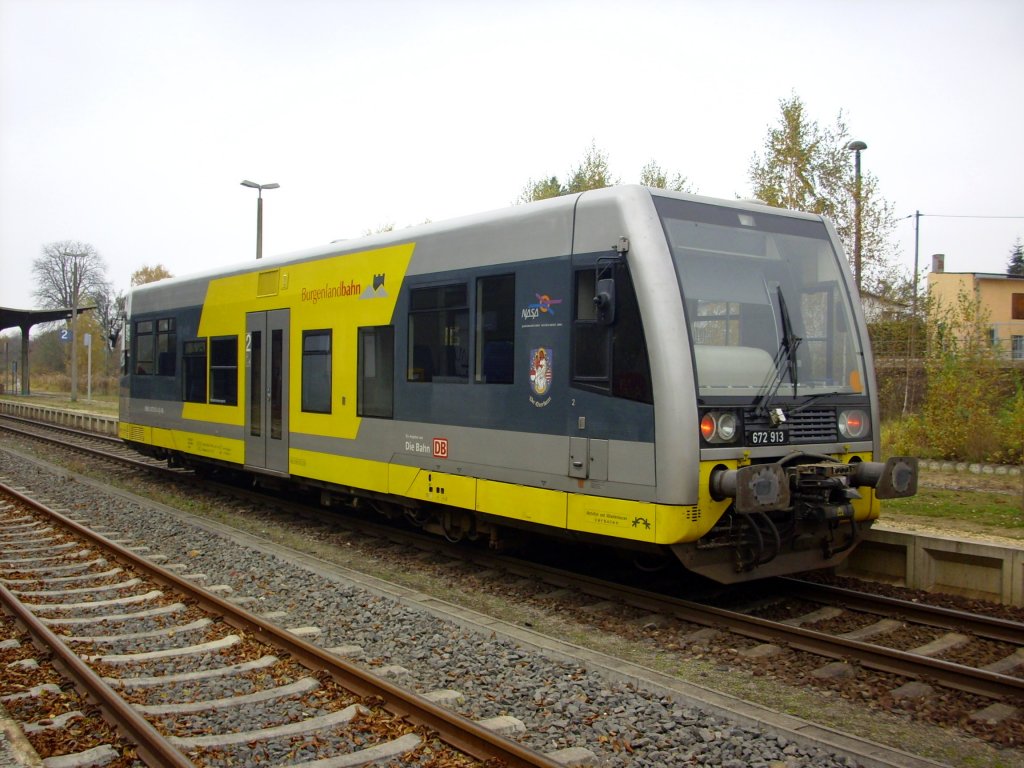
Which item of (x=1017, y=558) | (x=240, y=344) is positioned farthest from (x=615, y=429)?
(x=240, y=344)

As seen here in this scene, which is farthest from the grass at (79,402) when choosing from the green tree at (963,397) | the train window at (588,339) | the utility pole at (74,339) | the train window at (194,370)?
the train window at (588,339)

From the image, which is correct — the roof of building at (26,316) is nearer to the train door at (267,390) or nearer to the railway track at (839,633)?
the train door at (267,390)

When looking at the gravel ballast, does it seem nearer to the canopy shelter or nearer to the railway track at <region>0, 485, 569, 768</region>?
the railway track at <region>0, 485, 569, 768</region>

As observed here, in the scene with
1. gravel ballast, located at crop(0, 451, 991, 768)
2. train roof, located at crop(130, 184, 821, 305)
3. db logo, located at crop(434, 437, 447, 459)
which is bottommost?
gravel ballast, located at crop(0, 451, 991, 768)

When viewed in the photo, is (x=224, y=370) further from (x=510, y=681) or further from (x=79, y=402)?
(x=79, y=402)

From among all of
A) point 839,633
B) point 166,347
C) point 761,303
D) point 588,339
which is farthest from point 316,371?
point 839,633

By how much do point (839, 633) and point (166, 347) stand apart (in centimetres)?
1126

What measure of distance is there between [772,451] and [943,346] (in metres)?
10.5

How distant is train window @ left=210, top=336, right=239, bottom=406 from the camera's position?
1217 cm

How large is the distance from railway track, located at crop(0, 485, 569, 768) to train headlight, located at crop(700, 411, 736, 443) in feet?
8.50

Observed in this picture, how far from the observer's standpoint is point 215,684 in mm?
5344

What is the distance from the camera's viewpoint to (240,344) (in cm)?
1205

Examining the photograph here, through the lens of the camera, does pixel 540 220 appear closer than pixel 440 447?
Yes

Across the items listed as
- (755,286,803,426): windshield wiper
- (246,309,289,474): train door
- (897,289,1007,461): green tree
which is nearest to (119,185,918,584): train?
(755,286,803,426): windshield wiper
